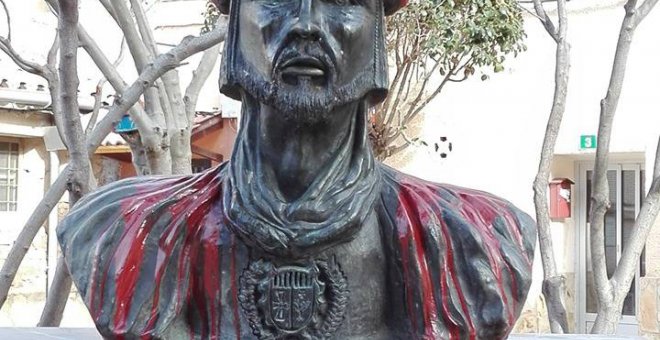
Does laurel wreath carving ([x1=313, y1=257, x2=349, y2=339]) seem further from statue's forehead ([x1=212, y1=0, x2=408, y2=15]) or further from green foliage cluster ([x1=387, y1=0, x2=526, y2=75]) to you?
green foliage cluster ([x1=387, y1=0, x2=526, y2=75])

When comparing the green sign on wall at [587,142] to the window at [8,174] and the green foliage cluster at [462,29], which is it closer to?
the green foliage cluster at [462,29]

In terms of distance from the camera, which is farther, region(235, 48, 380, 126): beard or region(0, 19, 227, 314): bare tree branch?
region(0, 19, 227, 314): bare tree branch

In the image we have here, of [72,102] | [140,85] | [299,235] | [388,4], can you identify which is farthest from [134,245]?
[140,85]

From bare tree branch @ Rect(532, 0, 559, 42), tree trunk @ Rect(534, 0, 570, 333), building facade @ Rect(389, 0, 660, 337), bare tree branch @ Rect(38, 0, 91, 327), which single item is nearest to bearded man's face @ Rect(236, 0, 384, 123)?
bare tree branch @ Rect(38, 0, 91, 327)

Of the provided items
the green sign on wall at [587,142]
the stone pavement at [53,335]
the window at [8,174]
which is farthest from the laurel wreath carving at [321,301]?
the window at [8,174]

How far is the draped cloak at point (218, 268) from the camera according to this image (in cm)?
185

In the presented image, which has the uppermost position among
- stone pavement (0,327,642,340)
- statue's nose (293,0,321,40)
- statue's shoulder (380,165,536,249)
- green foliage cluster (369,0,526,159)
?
green foliage cluster (369,0,526,159)

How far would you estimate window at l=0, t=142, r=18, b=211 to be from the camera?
29.1ft

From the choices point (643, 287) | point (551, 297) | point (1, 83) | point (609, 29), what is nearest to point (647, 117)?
point (609, 29)

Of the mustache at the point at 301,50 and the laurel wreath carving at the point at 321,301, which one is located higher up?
the mustache at the point at 301,50

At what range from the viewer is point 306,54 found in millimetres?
1784

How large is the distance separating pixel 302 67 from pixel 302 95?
0.05 metres

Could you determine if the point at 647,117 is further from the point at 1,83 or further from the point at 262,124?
the point at 262,124

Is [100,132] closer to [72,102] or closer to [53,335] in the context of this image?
[72,102]
